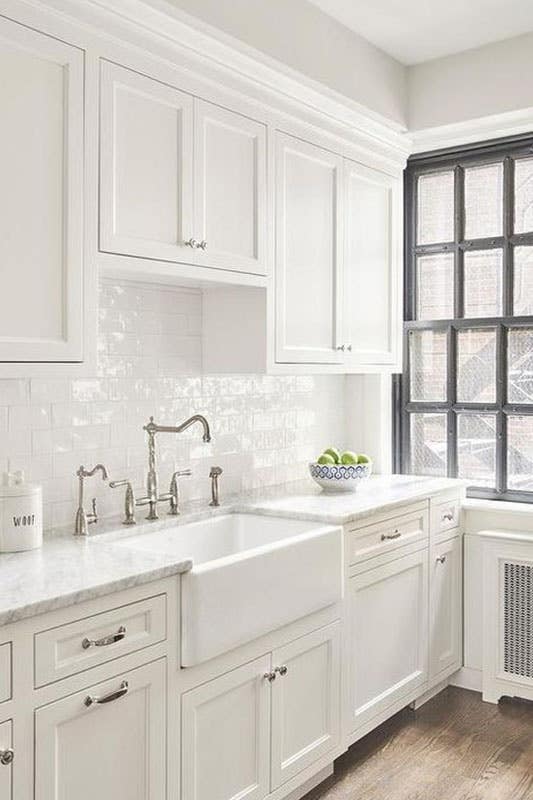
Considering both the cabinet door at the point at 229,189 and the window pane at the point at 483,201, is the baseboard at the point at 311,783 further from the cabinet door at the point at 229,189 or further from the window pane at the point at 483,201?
the window pane at the point at 483,201

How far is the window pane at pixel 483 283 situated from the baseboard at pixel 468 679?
5.25 feet

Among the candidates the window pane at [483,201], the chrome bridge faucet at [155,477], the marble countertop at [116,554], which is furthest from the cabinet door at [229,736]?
the window pane at [483,201]

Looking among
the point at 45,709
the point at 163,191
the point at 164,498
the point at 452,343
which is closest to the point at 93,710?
the point at 45,709

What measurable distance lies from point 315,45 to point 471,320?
1.41m

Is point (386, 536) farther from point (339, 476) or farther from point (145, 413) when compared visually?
point (145, 413)

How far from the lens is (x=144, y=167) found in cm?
244

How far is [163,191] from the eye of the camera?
251 centimetres

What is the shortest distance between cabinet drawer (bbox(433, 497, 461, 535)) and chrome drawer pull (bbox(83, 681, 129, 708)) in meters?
1.82

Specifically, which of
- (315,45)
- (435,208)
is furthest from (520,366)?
(315,45)

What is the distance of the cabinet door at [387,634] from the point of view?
293 cm

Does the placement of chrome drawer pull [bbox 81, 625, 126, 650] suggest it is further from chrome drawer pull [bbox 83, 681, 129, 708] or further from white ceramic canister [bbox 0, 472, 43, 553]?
white ceramic canister [bbox 0, 472, 43, 553]

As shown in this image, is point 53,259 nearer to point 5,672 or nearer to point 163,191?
point 163,191

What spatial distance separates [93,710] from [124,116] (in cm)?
160

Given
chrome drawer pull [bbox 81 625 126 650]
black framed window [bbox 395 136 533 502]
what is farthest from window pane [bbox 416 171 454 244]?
chrome drawer pull [bbox 81 625 126 650]
